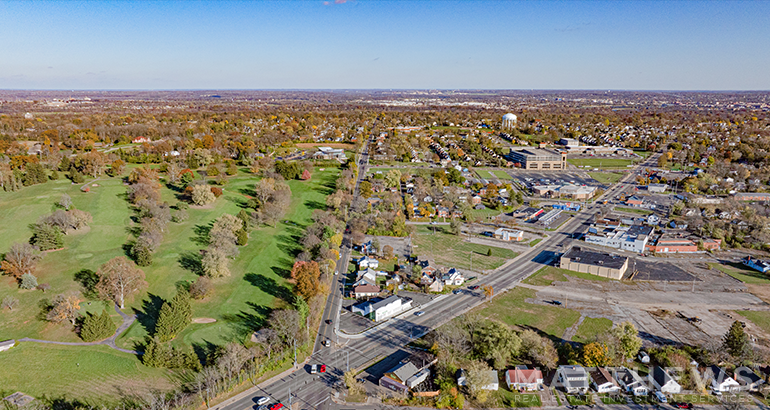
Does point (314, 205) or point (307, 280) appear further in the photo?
point (314, 205)

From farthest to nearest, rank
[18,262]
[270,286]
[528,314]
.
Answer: [270,286], [18,262], [528,314]

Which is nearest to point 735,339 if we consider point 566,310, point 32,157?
point 566,310

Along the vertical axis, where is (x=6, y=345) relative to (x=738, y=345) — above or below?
below

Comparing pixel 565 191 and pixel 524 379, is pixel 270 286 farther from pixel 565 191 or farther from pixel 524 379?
pixel 565 191

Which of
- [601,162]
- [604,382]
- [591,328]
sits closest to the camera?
[604,382]

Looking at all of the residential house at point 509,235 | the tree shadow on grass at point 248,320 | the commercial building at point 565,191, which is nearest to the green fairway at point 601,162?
the commercial building at point 565,191

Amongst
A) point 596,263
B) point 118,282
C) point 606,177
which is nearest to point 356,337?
point 118,282

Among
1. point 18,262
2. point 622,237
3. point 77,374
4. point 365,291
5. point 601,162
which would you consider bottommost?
point 77,374

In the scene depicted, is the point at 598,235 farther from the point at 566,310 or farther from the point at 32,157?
the point at 32,157
